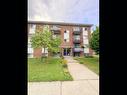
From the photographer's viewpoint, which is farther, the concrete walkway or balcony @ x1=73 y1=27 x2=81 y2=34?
balcony @ x1=73 y1=27 x2=81 y2=34

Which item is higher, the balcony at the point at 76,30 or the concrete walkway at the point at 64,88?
the balcony at the point at 76,30

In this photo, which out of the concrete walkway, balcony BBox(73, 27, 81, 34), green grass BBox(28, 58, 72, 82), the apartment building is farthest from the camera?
balcony BBox(73, 27, 81, 34)

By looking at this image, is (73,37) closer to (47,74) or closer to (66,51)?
(66,51)

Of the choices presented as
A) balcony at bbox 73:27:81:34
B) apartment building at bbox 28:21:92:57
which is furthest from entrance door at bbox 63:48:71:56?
balcony at bbox 73:27:81:34

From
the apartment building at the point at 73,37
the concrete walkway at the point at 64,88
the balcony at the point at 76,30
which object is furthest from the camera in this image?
the balcony at the point at 76,30

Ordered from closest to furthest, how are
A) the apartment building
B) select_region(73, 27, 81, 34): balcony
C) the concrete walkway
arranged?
the concrete walkway < the apartment building < select_region(73, 27, 81, 34): balcony

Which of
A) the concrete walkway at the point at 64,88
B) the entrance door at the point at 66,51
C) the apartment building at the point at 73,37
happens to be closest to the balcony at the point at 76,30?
the apartment building at the point at 73,37

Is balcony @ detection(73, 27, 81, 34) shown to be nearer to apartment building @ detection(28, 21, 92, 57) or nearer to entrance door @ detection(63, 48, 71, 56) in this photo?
apartment building @ detection(28, 21, 92, 57)

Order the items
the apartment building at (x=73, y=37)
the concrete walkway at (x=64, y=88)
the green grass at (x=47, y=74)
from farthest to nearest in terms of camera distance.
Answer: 1. the apartment building at (x=73, y=37)
2. the green grass at (x=47, y=74)
3. the concrete walkway at (x=64, y=88)

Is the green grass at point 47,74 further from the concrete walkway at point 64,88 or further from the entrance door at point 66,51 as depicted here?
the entrance door at point 66,51
